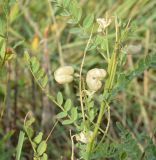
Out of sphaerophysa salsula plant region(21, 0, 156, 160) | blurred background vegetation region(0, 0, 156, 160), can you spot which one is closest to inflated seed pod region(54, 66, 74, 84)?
sphaerophysa salsula plant region(21, 0, 156, 160)

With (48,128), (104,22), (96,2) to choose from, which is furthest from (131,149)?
(96,2)

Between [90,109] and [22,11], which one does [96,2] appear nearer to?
[22,11]

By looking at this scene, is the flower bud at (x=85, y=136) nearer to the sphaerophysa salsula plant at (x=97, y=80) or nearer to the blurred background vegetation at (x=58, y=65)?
the sphaerophysa salsula plant at (x=97, y=80)

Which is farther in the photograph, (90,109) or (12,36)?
(12,36)

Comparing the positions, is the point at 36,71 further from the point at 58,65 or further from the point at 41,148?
the point at 58,65

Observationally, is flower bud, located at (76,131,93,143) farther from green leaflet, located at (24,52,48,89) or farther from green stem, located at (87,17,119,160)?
green leaflet, located at (24,52,48,89)

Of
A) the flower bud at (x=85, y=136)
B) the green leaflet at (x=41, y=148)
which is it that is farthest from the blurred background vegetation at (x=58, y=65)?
the flower bud at (x=85, y=136)

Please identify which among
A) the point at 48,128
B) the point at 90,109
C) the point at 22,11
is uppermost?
the point at 22,11
